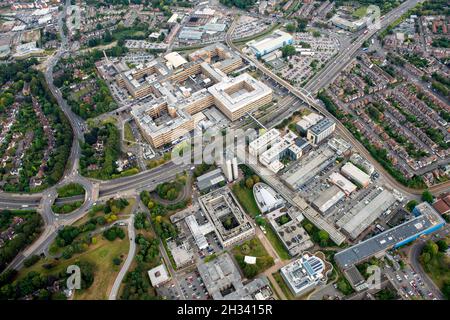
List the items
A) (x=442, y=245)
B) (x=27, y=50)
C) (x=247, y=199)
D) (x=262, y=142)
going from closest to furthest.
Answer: (x=442, y=245)
(x=247, y=199)
(x=262, y=142)
(x=27, y=50)

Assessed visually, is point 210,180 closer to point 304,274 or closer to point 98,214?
point 98,214

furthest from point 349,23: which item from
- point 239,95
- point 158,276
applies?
point 158,276

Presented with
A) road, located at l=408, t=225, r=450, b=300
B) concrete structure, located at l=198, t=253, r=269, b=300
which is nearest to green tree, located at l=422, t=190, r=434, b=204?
road, located at l=408, t=225, r=450, b=300

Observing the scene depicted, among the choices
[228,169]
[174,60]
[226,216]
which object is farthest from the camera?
[174,60]

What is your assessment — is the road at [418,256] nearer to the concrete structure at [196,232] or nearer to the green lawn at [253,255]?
the green lawn at [253,255]

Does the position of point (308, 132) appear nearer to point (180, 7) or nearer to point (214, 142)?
point (214, 142)

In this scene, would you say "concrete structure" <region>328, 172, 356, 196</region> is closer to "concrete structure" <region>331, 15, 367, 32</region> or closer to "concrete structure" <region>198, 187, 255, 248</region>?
"concrete structure" <region>198, 187, 255, 248</region>
